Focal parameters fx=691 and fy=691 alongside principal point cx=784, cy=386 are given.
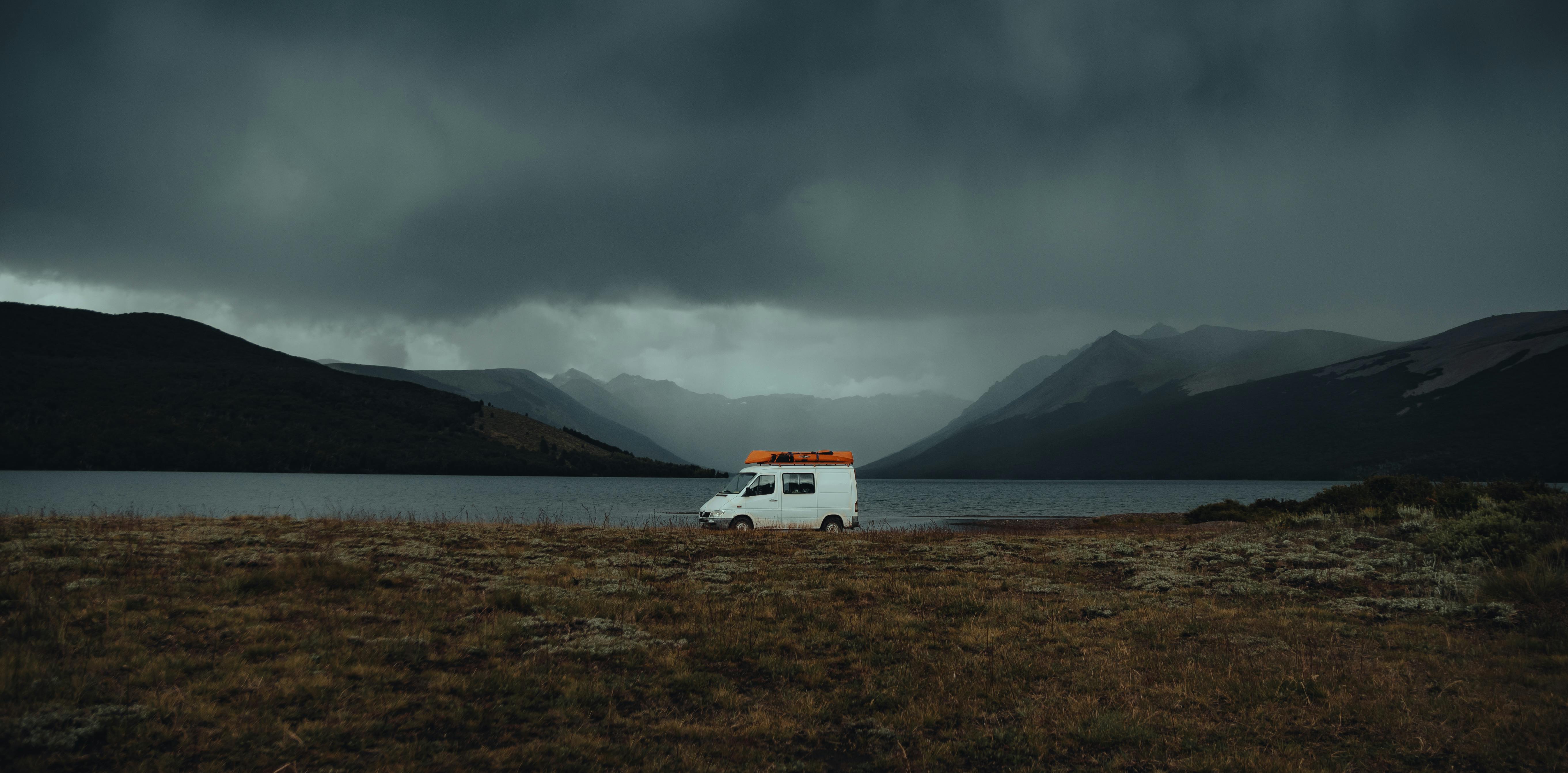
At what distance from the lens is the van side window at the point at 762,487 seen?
32.2 meters

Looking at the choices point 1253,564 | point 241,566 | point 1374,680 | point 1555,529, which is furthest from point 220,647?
point 1555,529

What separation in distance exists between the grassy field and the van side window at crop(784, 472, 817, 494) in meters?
14.7

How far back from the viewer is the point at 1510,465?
641 ft

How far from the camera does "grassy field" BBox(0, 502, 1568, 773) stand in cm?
732

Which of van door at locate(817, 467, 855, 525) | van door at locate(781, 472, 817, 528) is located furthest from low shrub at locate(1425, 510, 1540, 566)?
van door at locate(781, 472, 817, 528)

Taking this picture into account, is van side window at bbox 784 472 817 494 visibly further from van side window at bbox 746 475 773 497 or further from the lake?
the lake

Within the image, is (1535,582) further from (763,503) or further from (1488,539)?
(763,503)

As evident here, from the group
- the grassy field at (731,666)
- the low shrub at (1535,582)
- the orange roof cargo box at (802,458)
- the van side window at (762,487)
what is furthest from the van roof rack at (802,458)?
the low shrub at (1535,582)

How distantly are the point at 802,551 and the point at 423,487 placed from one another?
106 meters

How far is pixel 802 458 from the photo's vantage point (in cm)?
3359

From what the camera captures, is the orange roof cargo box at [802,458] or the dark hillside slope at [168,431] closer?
the orange roof cargo box at [802,458]

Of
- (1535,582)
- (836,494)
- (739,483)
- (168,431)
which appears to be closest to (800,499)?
(836,494)

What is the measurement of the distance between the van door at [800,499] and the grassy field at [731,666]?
1450cm

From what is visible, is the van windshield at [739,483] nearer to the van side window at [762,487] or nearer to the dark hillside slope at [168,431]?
the van side window at [762,487]
